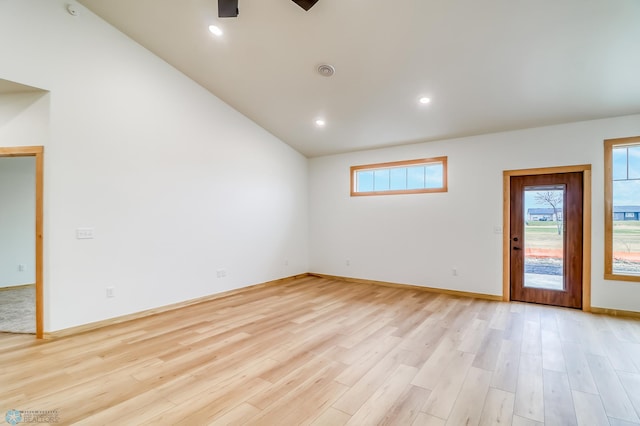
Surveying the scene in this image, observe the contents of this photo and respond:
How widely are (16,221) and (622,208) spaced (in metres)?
10.5

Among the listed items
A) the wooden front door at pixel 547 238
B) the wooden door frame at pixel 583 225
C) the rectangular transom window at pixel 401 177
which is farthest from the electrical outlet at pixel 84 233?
the wooden front door at pixel 547 238

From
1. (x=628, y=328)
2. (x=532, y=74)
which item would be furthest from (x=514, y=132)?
(x=628, y=328)

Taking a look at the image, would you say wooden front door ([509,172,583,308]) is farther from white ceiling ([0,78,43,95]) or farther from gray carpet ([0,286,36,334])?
gray carpet ([0,286,36,334])

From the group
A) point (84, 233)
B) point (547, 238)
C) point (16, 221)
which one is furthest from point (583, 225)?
point (16, 221)

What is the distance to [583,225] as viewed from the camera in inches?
167

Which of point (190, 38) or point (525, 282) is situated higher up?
point (190, 38)

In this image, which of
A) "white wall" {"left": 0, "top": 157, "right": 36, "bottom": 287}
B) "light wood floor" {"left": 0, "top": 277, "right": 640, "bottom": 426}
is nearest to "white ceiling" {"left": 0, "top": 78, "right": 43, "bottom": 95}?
"light wood floor" {"left": 0, "top": 277, "right": 640, "bottom": 426}

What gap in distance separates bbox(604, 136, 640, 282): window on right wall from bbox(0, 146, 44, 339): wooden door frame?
23.8 feet

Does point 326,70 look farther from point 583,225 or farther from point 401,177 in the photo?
point 583,225

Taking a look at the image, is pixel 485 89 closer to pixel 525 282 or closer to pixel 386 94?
pixel 386 94

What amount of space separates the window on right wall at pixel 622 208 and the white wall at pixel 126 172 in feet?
18.5

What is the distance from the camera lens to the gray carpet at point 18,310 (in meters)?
3.51

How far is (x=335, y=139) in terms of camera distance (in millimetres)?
5844

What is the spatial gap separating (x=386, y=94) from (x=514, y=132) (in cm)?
232
